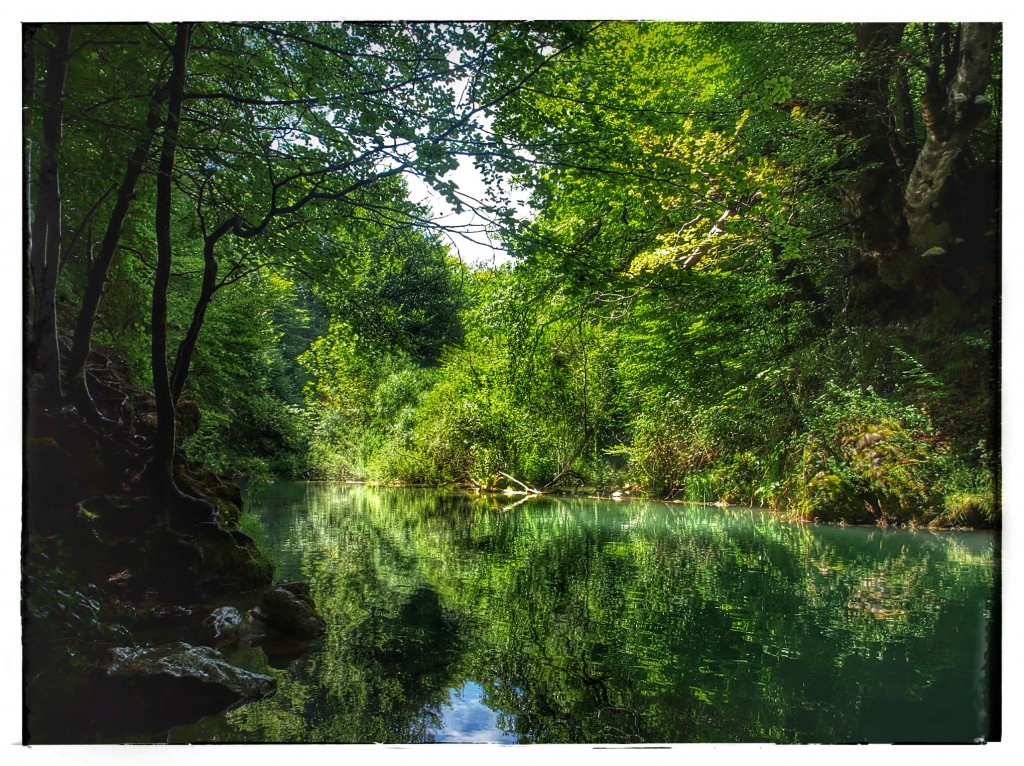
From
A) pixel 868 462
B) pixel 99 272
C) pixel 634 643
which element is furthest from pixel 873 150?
pixel 99 272

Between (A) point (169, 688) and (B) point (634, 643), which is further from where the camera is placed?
(B) point (634, 643)

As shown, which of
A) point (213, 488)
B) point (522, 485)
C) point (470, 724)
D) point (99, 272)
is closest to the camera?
point (470, 724)

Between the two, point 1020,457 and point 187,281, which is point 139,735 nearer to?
point 187,281

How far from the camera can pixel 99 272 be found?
3318 millimetres

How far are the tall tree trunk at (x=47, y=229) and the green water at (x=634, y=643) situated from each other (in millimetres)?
1670

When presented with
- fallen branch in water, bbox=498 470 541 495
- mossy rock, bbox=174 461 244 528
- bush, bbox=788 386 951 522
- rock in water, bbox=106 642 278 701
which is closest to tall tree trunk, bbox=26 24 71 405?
mossy rock, bbox=174 461 244 528

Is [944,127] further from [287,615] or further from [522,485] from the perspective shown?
[522,485]

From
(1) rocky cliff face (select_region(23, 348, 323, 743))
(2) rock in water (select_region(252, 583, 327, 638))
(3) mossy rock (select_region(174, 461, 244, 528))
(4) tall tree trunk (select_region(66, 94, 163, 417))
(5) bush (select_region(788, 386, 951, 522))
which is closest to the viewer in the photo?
(1) rocky cliff face (select_region(23, 348, 323, 743))

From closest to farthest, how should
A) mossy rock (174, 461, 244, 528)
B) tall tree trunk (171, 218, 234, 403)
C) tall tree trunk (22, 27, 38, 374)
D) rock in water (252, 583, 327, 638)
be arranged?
tall tree trunk (22, 27, 38, 374) → rock in water (252, 583, 327, 638) → tall tree trunk (171, 218, 234, 403) → mossy rock (174, 461, 244, 528)

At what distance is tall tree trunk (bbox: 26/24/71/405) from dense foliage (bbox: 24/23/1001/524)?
11mm

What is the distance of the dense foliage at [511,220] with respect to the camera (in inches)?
128

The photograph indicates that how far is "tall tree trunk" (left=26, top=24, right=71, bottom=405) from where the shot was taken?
3.00m

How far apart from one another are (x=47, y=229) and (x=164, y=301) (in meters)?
0.73

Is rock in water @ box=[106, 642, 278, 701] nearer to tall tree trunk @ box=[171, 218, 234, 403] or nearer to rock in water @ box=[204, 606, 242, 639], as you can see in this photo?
rock in water @ box=[204, 606, 242, 639]
